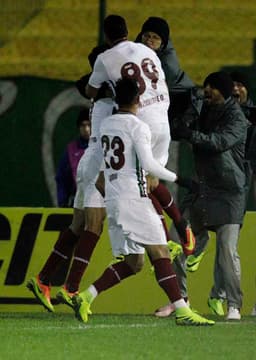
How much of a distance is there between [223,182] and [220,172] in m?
0.08

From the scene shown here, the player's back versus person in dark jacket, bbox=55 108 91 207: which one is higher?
the player's back

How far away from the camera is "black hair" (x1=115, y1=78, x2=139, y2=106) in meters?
11.2

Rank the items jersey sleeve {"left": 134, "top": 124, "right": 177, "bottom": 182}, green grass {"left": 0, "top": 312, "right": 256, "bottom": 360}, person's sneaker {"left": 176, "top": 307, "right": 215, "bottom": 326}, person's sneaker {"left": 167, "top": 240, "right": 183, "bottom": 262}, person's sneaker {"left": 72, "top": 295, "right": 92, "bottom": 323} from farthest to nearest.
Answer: person's sneaker {"left": 167, "top": 240, "right": 183, "bottom": 262} → person's sneaker {"left": 72, "top": 295, "right": 92, "bottom": 323} → person's sneaker {"left": 176, "top": 307, "right": 215, "bottom": 326} → jersey sleeve {"left": 134, "top": 124, "right": 177, "bottom": 182} → green grass {"left": 0, "top": 312, "right": 256, "bottom": 360}

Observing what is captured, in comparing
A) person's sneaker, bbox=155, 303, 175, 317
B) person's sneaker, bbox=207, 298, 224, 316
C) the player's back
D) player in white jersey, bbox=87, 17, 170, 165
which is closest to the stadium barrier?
person's sneaker, bbox=207, 298, 224, 316

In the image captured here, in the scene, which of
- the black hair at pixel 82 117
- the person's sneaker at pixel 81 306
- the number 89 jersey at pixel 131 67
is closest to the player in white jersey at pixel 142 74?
the number 89 jersey at pixel 131 67

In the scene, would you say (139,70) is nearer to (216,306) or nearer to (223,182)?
(223,182)

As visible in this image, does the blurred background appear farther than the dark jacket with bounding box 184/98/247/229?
Yes

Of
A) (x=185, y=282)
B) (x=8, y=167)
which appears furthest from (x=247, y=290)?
(x=8, y=167)

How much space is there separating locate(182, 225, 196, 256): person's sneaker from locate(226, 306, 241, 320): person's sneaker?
0.61 metres

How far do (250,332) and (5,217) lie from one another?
10.8 ft

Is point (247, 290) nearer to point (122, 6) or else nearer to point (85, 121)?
point (85, 121)

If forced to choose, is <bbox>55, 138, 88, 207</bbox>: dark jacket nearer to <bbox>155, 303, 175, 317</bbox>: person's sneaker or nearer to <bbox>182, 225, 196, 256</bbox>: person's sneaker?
<bbox>155, 303, 175, 317</bbox>: person's sneaker

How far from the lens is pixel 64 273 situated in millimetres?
13797

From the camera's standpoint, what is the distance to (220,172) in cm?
1280
